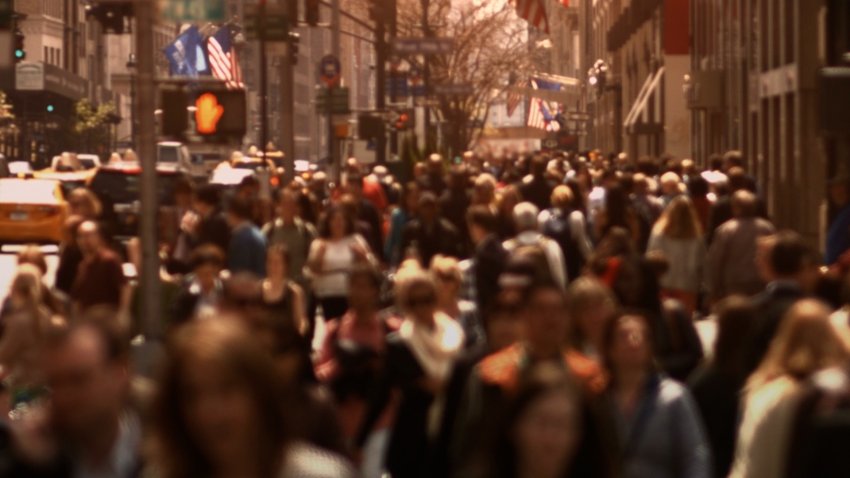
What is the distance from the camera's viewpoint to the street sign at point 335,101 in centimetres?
4078

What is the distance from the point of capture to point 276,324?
8594 millimetres

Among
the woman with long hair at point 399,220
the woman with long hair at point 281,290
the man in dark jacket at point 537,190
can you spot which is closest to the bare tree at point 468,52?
the man in dark jacket at point 537,190

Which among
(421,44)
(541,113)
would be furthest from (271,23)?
(541,113)

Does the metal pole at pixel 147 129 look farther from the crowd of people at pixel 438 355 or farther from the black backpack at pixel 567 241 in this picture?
the black backpack at pixel 567 241

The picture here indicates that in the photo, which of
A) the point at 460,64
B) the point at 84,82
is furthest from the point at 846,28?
the point at 84,82

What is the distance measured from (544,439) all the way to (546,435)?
0.01 m

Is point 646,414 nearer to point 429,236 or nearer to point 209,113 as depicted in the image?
point 429,236

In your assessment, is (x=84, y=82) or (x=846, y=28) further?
(x=84, y=82)

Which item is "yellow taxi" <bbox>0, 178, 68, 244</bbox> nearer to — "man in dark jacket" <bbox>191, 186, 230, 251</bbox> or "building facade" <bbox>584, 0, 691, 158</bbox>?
"building facade" <bbox>584, 0, 691, 158</bbox>

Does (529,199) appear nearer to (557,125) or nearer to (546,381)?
(546,381)

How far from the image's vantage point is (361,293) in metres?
11.4

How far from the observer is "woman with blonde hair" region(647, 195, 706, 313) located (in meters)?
19.0

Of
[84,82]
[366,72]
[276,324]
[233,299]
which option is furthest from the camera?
[366,72]

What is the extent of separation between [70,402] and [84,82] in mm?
119041
